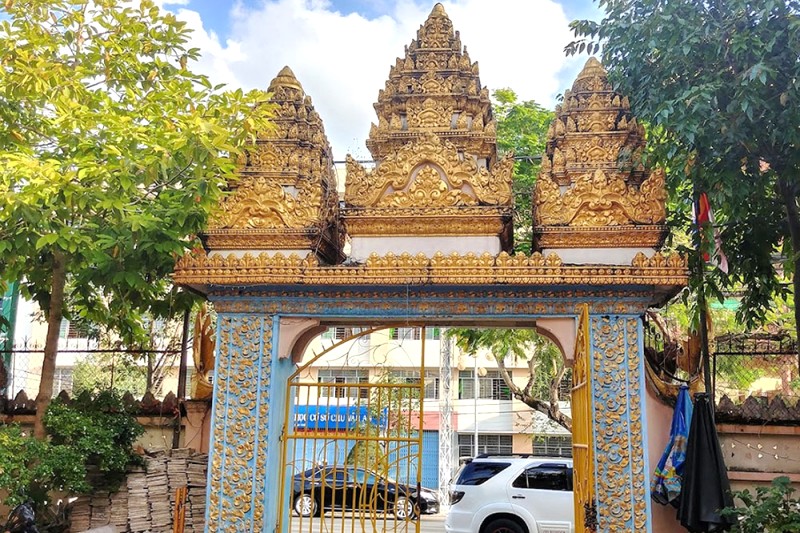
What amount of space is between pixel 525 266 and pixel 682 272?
1.27 m

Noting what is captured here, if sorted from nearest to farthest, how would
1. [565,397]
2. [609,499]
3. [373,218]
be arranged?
[609,499] → [373,218] → [565,397]

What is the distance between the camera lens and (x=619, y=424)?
5992mm

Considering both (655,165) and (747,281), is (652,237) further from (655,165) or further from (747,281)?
(747,281)

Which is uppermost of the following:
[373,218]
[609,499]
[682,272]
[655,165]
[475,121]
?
[475,121]

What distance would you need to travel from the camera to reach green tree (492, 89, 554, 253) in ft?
41.0

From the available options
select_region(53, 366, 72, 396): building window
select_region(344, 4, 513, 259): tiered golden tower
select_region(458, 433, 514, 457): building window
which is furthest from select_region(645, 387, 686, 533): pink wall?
select_region(458, 433, 514, 457): building window

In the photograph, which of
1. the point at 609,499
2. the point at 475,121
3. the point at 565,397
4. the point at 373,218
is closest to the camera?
the point at 609,499

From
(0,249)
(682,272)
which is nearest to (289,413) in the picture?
(0,249)

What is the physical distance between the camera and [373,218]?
21.6 feet

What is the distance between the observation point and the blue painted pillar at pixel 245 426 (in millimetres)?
6250

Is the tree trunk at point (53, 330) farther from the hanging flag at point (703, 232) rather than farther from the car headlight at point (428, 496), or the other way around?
the car headlight at point (428, 496)

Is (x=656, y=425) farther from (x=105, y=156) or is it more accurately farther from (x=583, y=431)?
(x=105, y=156)

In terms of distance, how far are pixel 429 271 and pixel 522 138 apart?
8.25m

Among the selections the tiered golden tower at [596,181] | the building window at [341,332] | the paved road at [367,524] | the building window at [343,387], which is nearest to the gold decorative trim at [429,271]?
the tiered golden tower at [596,181]
